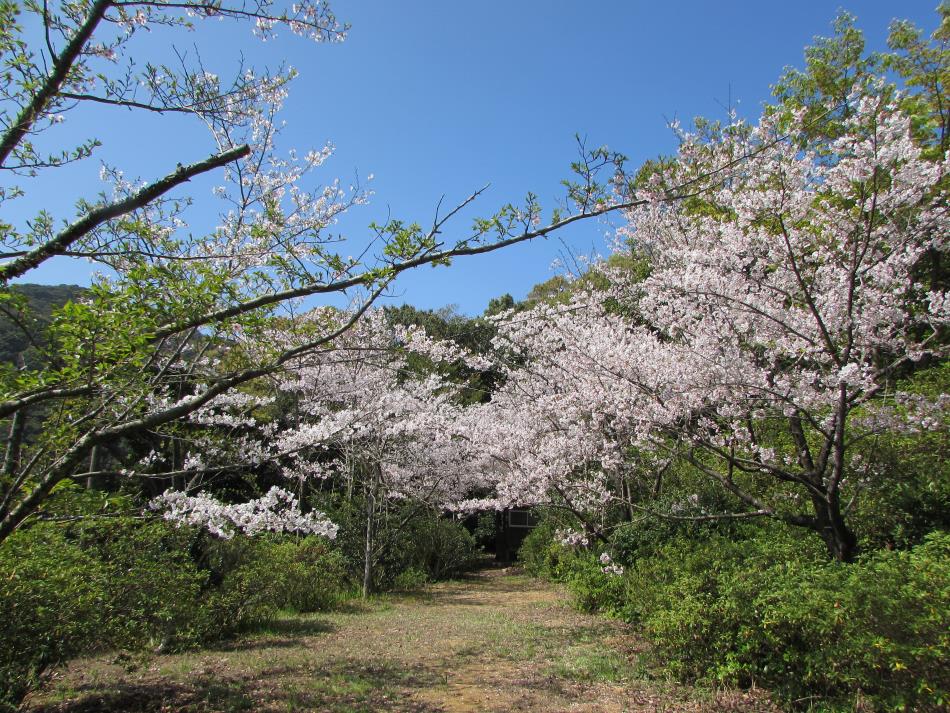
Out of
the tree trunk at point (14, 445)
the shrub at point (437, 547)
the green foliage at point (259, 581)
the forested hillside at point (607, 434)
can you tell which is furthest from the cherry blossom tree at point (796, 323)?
the shrub at point (437, 547)

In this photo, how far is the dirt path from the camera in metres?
4.65

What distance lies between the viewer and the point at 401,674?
575cm

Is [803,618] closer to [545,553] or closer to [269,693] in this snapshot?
[269,693]

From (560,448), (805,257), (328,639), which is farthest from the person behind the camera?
(560,448)

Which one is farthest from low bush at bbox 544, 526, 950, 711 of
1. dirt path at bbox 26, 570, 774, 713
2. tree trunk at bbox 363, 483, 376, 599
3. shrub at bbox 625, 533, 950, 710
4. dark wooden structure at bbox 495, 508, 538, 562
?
dark wooden structure at bbox 495, 508, 538, 562

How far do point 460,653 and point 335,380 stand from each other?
25.5 ft

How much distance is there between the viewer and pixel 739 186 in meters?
6.05

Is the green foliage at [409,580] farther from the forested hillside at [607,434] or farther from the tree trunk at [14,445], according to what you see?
the tree trunk at [14,445]

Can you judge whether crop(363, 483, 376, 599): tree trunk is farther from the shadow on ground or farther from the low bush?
the low bush

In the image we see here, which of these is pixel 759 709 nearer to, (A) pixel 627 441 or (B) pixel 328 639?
(A) pixel 627 441

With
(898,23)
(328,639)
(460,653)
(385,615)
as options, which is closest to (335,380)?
(385,615)

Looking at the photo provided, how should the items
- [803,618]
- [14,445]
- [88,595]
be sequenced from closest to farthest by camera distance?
1. [803,618]
2. [14,445]
3. [88,595]

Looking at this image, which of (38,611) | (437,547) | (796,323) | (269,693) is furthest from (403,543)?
(796,323)

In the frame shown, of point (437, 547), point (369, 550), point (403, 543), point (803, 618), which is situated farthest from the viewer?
point (437, 547)
